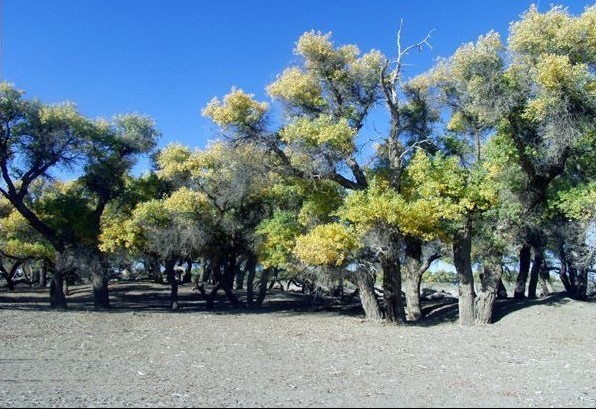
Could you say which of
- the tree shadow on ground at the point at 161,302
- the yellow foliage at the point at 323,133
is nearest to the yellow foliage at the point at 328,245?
the yellow foliage at the point at 323,133

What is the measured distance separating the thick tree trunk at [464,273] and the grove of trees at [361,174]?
1.6 inches

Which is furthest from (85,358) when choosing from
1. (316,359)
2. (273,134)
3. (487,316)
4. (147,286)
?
(147,286)

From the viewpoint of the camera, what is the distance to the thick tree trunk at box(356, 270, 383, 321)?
1767cm

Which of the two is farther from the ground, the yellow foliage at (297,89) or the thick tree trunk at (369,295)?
the yellow foliage at (297,89)

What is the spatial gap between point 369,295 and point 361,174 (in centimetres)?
399

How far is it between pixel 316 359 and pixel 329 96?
402 inches

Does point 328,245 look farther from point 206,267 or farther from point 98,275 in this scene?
point 206,267

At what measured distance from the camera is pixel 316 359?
10125 mm

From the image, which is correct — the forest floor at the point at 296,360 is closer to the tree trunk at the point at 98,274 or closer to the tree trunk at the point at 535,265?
the tree trunk at the point at 98,274

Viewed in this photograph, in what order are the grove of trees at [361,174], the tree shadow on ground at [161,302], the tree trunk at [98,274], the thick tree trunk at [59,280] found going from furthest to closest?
1. the tree shadow on ground at [161,302]
2. the tree trunk at [98,274]
3. the thick tree trunk at [59,280]
4. the grove of trees at [361,174]

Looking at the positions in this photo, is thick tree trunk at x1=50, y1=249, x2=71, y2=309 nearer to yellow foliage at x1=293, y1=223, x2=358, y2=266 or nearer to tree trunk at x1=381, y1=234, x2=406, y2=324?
yellow foliage at x1=293, y1=223, x2=358, y2=266

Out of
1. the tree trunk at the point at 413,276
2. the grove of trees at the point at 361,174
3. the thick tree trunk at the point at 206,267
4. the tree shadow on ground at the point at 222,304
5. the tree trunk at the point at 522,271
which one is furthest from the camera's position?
the thick tree trunk at the point at 206,267

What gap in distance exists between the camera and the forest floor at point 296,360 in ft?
22.2

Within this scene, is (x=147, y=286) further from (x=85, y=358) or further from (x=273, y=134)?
(x=85, y=358)
